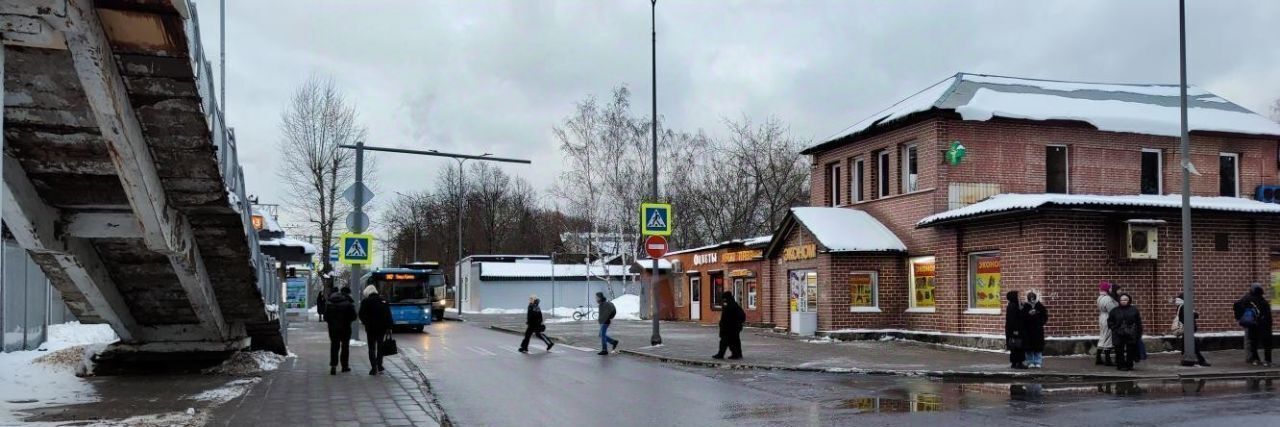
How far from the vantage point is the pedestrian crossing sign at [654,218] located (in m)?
23.3

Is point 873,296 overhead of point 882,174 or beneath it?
beneath

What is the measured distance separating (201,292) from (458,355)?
26.3 feet

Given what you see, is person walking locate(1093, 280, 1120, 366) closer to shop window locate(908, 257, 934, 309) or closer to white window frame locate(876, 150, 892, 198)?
shop window locate(908, 257, 934, 309)

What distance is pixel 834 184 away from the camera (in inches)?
1145

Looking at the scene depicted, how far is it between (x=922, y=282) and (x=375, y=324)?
549 inches

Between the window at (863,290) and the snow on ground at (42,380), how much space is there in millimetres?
16327

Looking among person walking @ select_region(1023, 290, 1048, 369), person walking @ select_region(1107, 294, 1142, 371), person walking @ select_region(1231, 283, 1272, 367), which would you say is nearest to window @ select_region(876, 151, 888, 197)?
person walking @ select_region(1023, 290, 1048, 369)

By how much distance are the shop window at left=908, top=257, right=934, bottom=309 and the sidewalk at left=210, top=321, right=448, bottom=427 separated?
Answer: 12651 millimetres

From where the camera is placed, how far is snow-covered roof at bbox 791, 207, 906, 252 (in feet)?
81.6

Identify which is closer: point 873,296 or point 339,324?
point 339,324

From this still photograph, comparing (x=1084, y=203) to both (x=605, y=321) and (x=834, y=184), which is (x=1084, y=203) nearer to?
(x=605, y=321)

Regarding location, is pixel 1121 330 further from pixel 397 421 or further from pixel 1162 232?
pixel 397 421

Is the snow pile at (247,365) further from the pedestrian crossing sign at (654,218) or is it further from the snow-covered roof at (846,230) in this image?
the snow-covered roof at (846,230)

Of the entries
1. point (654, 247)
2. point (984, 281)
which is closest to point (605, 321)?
point (654, 247)
